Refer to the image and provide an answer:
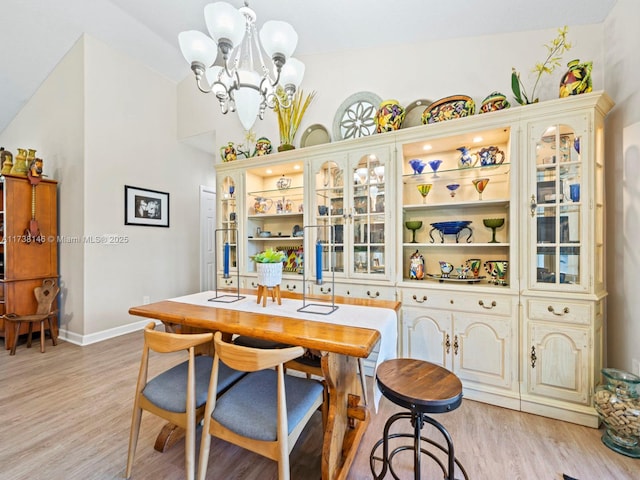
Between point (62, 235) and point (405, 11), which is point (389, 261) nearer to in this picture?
point (405, 11)

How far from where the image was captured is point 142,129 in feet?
12.8

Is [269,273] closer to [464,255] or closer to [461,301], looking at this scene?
[461,301]

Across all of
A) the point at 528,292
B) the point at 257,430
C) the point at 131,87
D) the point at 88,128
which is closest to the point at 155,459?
the point at 257,430

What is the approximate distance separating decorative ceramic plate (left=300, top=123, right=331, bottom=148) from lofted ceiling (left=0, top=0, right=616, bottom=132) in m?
0.83

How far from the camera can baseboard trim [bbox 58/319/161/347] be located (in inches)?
131

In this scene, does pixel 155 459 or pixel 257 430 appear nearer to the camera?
pixel 257 430

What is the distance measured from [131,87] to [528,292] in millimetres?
5030

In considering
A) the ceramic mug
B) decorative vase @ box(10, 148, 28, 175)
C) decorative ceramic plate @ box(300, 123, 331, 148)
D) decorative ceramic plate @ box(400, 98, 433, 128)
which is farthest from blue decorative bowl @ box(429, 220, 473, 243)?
decorative vase @ box(10, 148, 28, 175)

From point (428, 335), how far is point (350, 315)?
1.09 metres

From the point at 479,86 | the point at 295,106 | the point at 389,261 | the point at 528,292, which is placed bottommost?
the point at 528,292

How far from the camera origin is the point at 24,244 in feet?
10.6

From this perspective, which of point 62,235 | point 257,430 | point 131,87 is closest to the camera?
point 257,430

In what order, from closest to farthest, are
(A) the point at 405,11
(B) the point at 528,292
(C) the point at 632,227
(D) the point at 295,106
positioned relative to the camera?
(C) the point at 632,227
(B) the point at 528,292
(A) the point at 405,11
(D) the point at 295,106

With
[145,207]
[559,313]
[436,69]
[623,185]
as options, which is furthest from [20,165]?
[623,185]
